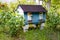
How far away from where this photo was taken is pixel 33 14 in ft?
29.5

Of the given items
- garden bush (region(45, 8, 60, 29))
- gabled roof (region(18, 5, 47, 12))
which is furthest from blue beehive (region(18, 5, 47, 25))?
garden bush (region(45, 8, 60, 29))

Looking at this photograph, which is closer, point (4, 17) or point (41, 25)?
point (4, 17)

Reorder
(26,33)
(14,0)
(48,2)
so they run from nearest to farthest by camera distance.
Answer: (26,33) < (48,2) < (14,0)

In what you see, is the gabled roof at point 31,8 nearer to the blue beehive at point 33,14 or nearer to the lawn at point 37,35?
the blue beehive at point 33,14

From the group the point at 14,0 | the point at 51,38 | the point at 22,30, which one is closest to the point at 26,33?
the point at 22,30

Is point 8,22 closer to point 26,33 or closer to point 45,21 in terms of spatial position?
point 26,33

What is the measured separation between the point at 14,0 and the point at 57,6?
152 inches

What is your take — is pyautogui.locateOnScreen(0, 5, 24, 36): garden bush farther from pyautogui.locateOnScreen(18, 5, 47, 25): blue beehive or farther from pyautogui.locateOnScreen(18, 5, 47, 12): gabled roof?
pyautogui.locateOnScreen(18, 5, 47, 12): gabled roof

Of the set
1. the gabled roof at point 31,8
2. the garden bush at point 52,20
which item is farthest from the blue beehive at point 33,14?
the garden bush at point 52,20

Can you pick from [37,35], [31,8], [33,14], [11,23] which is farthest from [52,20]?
[11,23]

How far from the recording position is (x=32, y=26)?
8.98 metres

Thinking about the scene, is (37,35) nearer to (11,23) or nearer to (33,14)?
(11,23)

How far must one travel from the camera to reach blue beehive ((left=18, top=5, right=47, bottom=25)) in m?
8.69

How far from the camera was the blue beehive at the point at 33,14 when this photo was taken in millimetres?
8691
